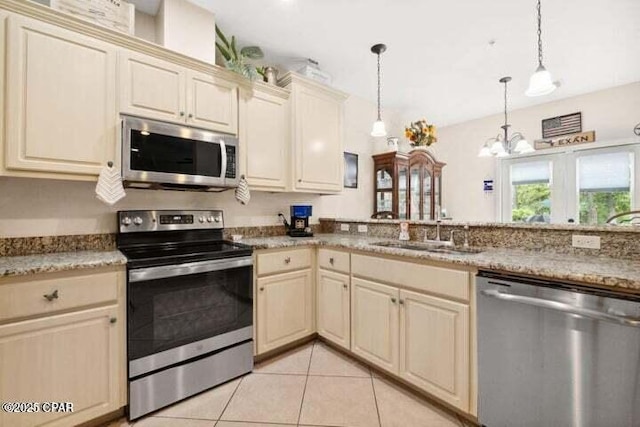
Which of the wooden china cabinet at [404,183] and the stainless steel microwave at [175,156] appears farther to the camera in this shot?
the wooden china cabinet at [404,183]

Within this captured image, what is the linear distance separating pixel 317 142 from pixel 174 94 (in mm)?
1267

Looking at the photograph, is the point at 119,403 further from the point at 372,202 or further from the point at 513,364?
the point at 372,202

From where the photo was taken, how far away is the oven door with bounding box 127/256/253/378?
1532 mm

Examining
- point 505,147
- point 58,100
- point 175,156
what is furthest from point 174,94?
point 505,147

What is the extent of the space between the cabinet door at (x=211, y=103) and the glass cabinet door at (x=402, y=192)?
234 cm

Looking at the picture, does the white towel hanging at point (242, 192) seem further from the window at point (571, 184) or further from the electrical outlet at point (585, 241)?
the window at point (571, 184)

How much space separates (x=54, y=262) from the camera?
4.55 feet

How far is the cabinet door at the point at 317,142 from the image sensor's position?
2.59 m

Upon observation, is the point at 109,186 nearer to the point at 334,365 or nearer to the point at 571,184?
the point at 334,365

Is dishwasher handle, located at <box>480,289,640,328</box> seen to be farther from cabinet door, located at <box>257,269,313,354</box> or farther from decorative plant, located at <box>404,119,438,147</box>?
decorative plant, located at <box>404,119,438,147</box>

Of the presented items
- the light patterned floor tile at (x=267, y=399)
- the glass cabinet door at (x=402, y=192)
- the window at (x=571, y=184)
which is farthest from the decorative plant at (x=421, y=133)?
the light patterned floor tile at (x=267, y=399)

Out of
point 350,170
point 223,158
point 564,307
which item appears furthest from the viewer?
point 350,170

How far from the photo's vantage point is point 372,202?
153 inches

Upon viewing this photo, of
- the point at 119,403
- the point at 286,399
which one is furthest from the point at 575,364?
the point at 119,403
